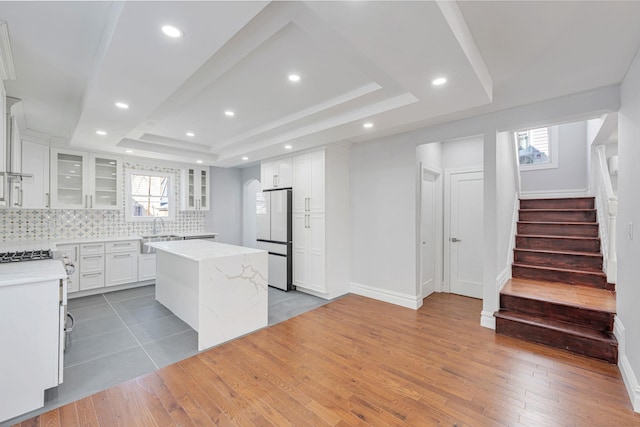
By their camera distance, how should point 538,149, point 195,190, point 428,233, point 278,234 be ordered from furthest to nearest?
1. point 195,190
2. point 538,149
3. point 278,234
4. point 428,233

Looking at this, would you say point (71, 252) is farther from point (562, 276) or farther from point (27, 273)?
point (562, 276)

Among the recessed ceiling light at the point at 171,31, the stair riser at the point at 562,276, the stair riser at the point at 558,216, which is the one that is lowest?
the stair riser at the point at 562,276

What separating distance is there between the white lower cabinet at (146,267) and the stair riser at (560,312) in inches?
218

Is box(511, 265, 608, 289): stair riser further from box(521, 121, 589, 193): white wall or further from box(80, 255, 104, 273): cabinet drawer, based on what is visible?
box(80, 255, 104, 273): cabinet drawer

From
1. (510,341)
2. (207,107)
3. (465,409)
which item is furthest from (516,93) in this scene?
(207,107)

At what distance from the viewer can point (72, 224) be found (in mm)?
4727

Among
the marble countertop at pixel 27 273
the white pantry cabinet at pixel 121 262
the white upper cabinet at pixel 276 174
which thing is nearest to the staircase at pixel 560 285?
the white upper cabinet at pixel 276 174

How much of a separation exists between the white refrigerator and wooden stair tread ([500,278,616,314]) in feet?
10.3

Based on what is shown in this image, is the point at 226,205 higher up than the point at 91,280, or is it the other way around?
the point at 226,205

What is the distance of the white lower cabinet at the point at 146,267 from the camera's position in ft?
16.4

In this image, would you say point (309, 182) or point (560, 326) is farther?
point (309, 182)

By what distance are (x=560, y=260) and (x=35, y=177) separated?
24.9 feet

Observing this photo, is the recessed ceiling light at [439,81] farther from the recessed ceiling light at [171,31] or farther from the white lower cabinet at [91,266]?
the white lower cabinet at [91,266]

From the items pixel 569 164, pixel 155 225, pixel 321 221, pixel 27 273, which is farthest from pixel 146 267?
pixel 569 164
